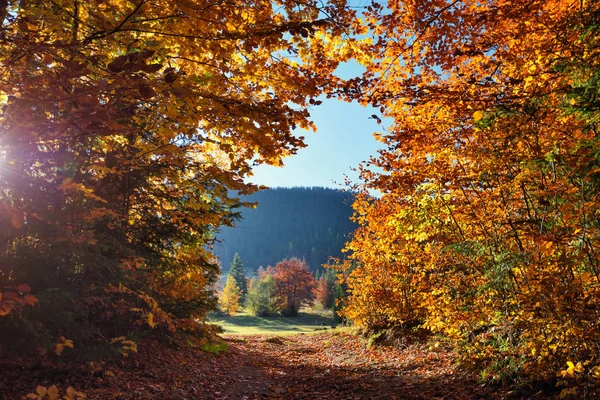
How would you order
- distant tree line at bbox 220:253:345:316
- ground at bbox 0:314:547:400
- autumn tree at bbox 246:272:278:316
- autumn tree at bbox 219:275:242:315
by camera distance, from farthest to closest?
autumn tree at bbox 246:272:278:316 < distant tree line at bbox 220:253:345:316 < autumn tree at bbox 219:275:242:315 < ground at bbox 0:314:547:400

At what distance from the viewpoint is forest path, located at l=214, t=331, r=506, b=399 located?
284 inches

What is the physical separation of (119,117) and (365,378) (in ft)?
27.6

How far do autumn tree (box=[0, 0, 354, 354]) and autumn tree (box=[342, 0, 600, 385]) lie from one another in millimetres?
1652

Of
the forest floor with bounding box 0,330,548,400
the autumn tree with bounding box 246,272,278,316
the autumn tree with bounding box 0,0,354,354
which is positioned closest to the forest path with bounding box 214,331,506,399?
the forest floor with bounding box 0,330,548,400

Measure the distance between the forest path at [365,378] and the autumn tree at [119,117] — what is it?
11.2 feet

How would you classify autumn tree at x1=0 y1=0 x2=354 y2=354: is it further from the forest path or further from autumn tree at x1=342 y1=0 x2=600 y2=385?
the forest path

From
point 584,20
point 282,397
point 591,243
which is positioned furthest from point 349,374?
point 584,20

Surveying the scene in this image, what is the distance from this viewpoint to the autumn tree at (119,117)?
2.65 metres

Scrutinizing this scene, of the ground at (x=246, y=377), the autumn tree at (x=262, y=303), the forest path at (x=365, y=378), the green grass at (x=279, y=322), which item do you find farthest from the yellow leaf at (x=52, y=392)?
the autumn tree at (x=262, y=303)

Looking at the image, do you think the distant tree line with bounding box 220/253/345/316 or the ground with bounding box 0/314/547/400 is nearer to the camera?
the ground with bounding box 0/314/547/400

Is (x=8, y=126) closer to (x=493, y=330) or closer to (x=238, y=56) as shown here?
(x=238, y=56)

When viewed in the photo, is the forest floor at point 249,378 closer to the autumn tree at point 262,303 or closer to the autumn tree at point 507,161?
the autumn tree at point 507,161

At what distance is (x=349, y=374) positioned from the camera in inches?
378

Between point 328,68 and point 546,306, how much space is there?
4952 mm
